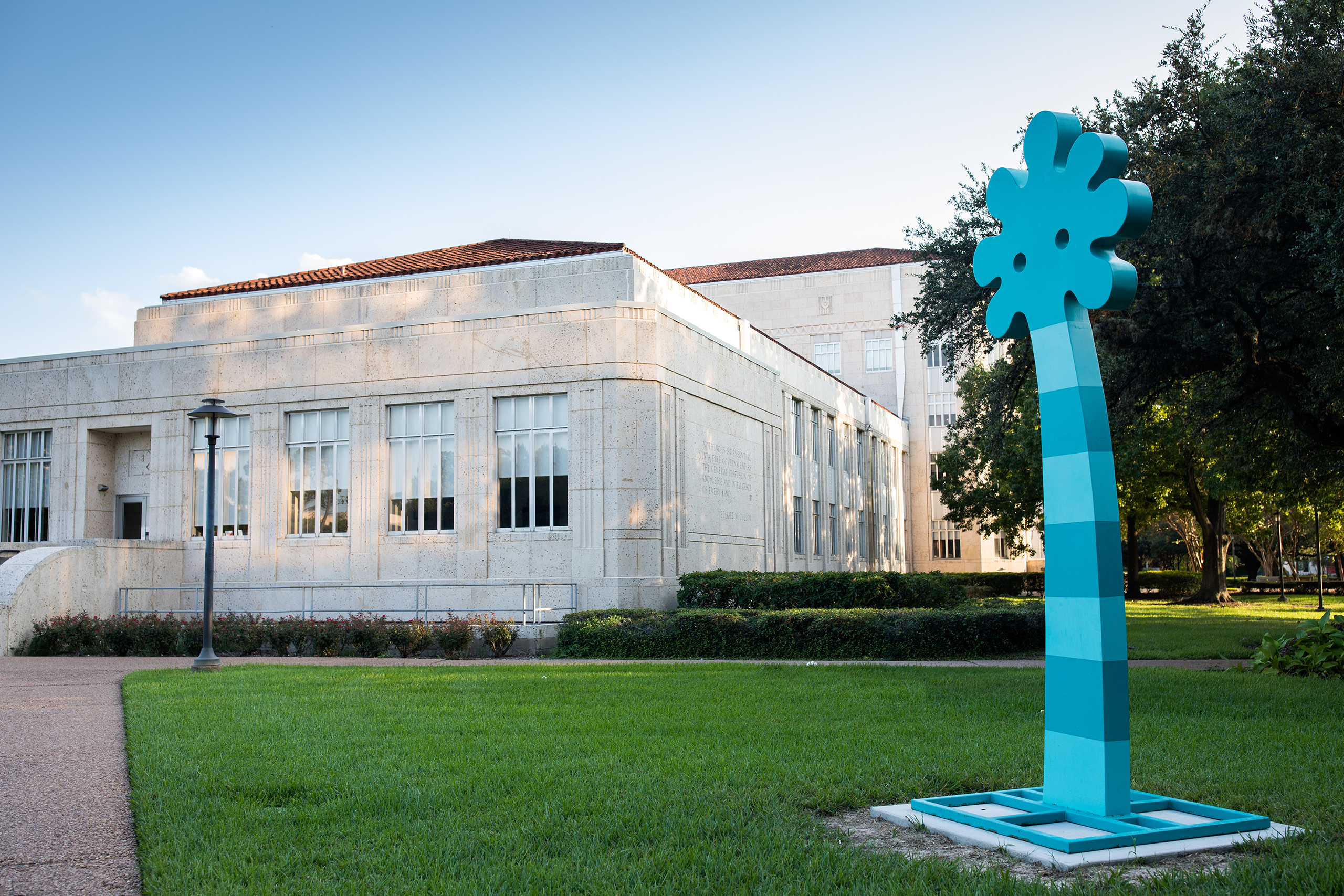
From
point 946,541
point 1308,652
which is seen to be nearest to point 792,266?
point 946,541

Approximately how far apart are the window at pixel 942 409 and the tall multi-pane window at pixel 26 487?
4427 cm

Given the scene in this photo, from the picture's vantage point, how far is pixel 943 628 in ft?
63.0

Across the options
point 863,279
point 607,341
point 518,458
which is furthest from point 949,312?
point 863,279

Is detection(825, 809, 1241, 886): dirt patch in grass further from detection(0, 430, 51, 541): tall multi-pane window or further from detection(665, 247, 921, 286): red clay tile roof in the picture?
detection(665, 247, 921, 286): red clay tile roof

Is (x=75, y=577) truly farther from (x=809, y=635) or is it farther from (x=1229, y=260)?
(x=1229, y=260)

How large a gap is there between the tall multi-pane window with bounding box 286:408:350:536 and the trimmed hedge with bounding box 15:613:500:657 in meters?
3.86

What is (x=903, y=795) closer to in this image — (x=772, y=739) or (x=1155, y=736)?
(x=772, y=739)

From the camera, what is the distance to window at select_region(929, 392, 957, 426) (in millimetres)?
60625

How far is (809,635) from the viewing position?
1977 centimetres

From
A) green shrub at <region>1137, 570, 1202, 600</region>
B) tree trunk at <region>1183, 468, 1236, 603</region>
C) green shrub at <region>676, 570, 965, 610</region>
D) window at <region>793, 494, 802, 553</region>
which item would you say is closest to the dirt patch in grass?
green shrub at <region>676, 570, 965, 610</region>

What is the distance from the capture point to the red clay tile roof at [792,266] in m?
59.5

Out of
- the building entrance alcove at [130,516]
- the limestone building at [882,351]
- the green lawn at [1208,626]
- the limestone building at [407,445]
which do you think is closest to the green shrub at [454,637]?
the limestone building at [407,445]

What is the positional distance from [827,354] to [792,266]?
588 cm

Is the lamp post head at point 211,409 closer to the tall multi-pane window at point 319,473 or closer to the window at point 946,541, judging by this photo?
the tall multi-pane window at point 319,473
